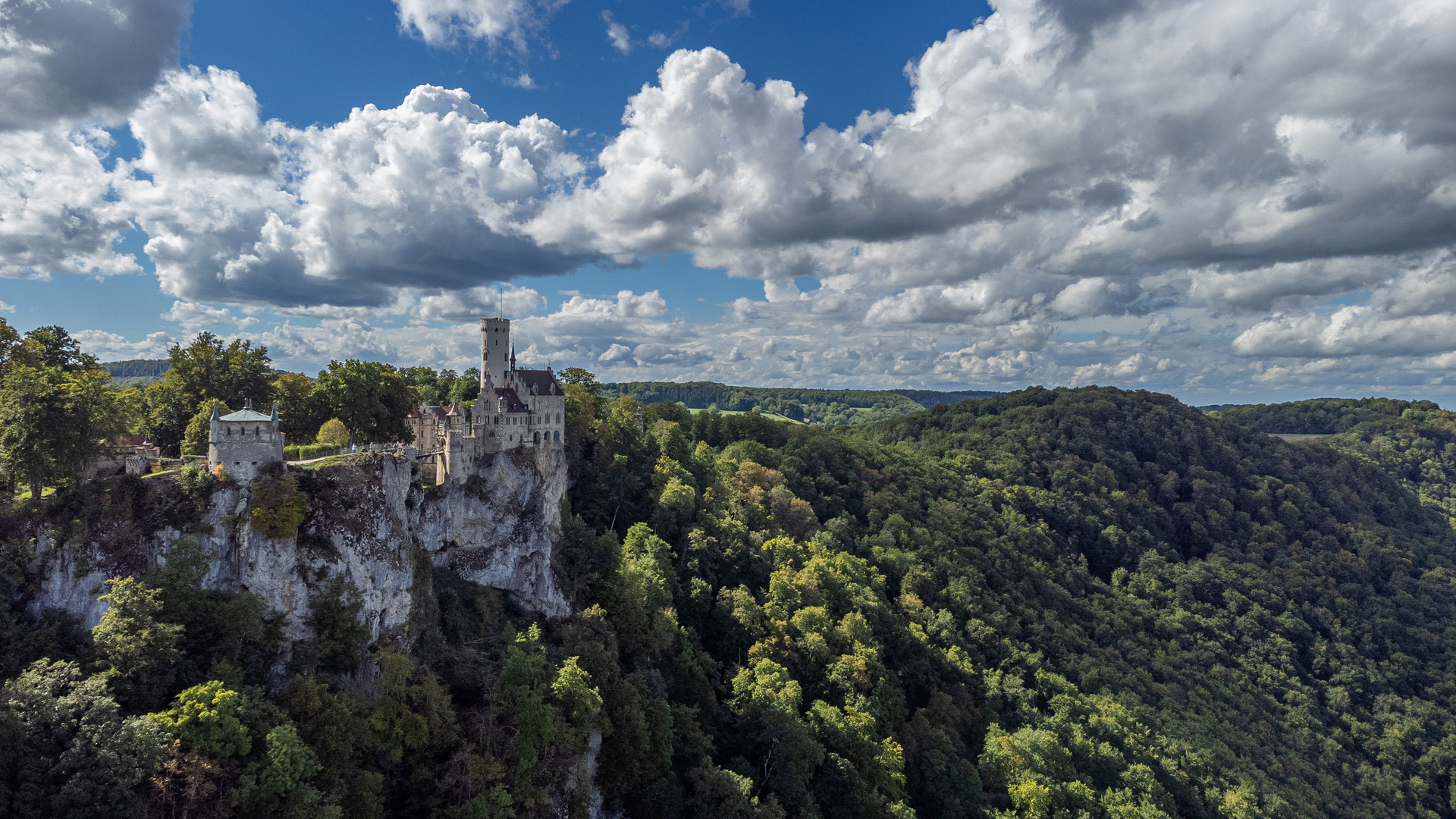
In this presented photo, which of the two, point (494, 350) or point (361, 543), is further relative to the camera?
point (494, 350)

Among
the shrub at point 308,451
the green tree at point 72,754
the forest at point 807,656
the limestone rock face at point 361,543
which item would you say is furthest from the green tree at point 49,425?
the green tree at point 72,754

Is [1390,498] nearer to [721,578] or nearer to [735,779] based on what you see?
[721,578]

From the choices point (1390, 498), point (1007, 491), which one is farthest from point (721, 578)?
point (1390, 498)

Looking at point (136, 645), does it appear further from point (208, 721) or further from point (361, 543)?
point (361, 543)

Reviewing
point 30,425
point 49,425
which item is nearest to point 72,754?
point 30,425

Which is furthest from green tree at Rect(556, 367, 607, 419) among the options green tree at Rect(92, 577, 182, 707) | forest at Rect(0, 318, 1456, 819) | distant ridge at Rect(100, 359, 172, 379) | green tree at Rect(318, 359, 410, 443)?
distant ridge at Rect(100, 359, 172, 379)

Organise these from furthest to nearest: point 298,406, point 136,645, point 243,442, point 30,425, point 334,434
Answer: point 298,406, point 334,434, point 243,442, point 30,425, point 136,645
